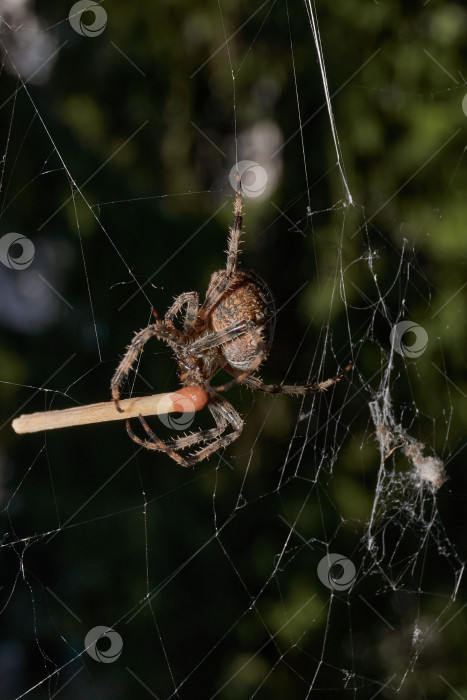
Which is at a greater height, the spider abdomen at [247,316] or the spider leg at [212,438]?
the spider abdomen at [247,316]

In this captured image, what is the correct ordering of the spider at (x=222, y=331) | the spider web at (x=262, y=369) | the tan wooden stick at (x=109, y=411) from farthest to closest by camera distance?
the spider web at (x=262, y=369), the spider at (x=222, y=331), the tan wooden stick at (x=109, y=411)

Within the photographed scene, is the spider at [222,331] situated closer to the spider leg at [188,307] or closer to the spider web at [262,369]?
the spider leg at [188,307]

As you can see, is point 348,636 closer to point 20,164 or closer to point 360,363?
point 360,363

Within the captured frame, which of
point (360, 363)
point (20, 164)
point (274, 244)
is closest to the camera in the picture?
point (20, 164)

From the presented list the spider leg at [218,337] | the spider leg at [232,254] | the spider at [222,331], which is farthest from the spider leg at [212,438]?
the spider leg at [232,254]

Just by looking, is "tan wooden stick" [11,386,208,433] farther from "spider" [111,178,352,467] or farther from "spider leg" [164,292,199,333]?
"spider leg" [164,292,199,333]

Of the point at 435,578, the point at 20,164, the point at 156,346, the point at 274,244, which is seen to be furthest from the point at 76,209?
the point at 435,578
